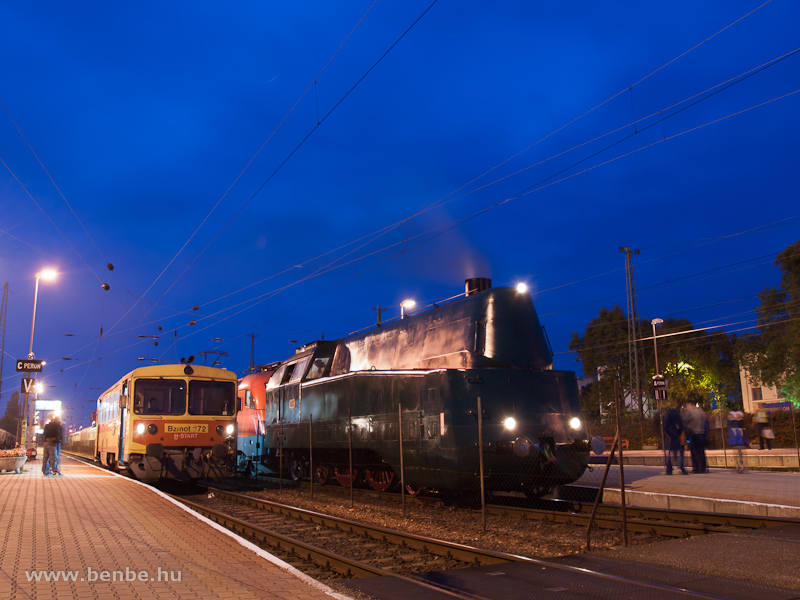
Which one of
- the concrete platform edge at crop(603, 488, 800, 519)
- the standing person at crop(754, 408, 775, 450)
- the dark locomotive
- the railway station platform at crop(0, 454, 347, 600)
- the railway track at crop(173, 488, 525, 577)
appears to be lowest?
the railway track at crop(173, 488, 525, 577)

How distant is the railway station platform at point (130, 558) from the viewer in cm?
560

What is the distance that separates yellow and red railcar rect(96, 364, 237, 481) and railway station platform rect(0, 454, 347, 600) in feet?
15.0

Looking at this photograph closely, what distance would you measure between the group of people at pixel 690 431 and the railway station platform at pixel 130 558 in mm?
10716

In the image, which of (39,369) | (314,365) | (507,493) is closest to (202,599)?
(507,493)

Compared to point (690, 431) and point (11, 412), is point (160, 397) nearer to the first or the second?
point (690, 431)

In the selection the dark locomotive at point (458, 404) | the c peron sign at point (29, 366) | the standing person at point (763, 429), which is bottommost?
the standing person at point (763, 429)

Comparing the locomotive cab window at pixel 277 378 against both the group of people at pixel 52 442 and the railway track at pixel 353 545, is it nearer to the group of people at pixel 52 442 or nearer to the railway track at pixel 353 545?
the group of people at pixel 52 442

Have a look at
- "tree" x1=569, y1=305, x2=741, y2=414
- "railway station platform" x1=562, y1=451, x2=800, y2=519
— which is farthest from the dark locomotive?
"tree" x1=569, y1=305, x2=741, y2=414

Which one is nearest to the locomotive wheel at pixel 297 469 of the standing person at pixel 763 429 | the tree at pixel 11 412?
the standing person at pixel 763 429

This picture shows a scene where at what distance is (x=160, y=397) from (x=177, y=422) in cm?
79

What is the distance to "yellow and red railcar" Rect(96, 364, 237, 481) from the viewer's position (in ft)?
52.7

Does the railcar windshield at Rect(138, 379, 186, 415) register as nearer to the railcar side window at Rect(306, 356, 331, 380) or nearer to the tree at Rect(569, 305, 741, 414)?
the railcar side window at Rect(306, 356, 331, 380)

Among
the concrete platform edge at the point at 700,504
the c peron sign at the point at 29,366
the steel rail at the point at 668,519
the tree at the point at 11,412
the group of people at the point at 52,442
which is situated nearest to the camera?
the steel rail at the point at 668,519

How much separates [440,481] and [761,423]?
1684cm
